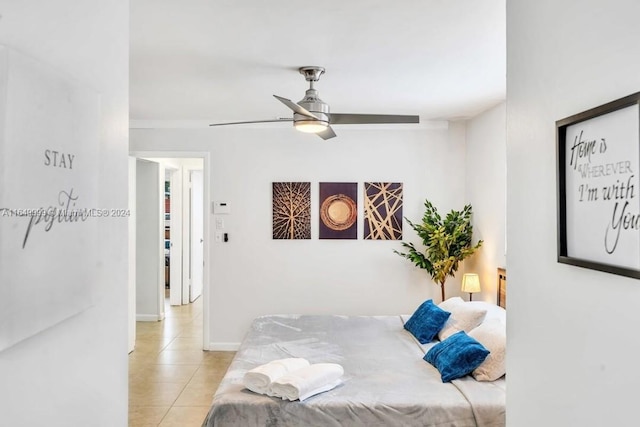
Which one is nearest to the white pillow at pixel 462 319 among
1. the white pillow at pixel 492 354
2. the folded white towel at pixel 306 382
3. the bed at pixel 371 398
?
the bed at pixel 371 398

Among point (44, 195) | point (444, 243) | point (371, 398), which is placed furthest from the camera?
point (444, 243)

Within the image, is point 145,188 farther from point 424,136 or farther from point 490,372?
point 490,372

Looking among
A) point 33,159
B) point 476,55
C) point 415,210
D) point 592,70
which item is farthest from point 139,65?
point 415,210

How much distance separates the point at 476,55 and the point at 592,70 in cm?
212

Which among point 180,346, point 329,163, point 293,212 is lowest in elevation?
point 180,346

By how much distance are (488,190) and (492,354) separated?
2172 mm

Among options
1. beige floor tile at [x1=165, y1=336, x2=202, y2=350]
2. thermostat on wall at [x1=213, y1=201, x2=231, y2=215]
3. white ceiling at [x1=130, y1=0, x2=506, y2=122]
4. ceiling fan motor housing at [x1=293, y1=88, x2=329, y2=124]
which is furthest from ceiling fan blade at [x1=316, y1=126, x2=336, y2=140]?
beige floor tile at [x1=165, y1=336, x2=202, y2=350]

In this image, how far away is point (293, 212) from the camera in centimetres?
542

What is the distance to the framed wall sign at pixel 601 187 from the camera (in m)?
0.95

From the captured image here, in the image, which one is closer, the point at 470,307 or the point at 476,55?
the point at 476,55

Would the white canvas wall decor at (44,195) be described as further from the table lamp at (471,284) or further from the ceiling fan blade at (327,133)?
the table lamp at (471,284)

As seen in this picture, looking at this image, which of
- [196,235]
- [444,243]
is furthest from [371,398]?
[196,235]

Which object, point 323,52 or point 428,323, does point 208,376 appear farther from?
point 323,52

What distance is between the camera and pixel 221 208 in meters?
5.41
